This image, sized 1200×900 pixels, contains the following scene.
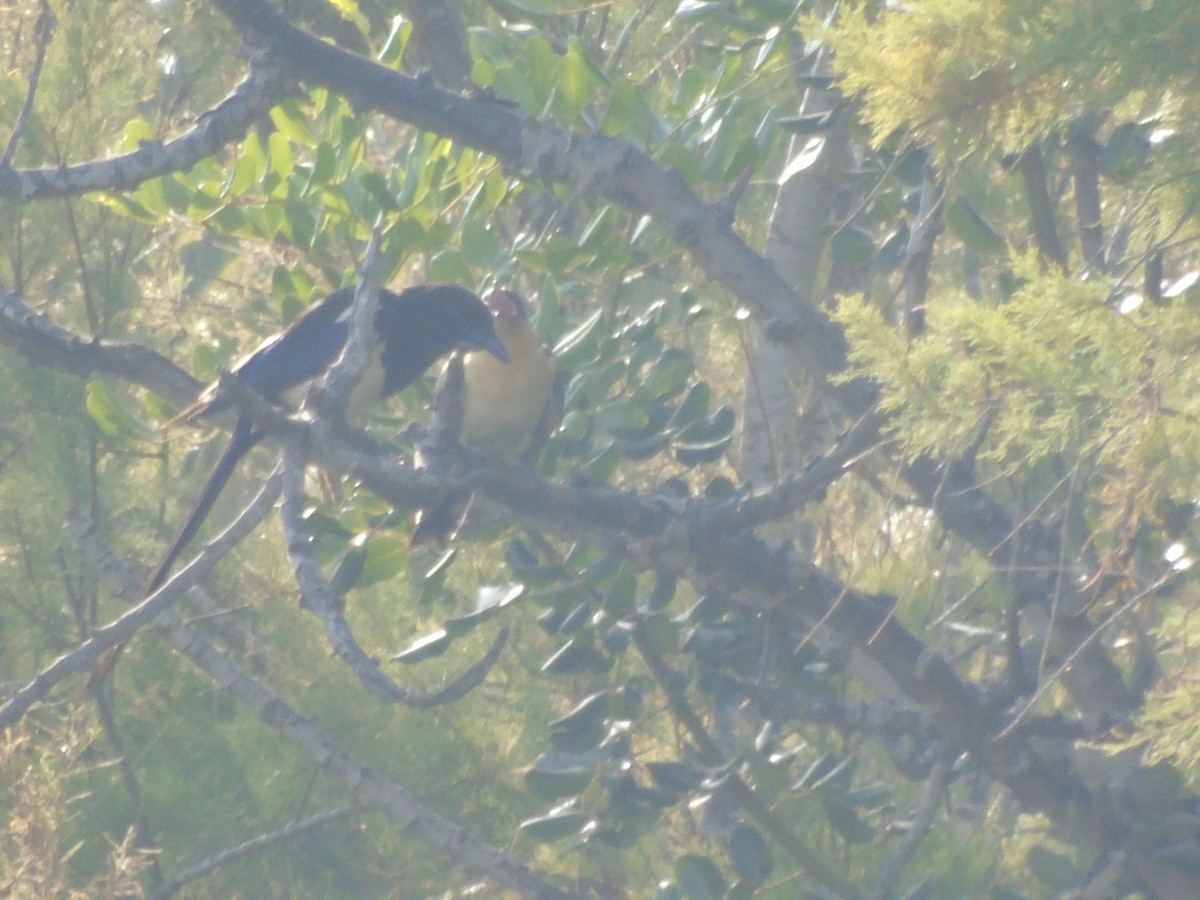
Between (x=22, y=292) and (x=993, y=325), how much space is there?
110 inches

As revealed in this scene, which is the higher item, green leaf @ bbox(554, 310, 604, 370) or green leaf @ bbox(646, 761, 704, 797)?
green leaf @ bbox(554, 310, 604, 370)

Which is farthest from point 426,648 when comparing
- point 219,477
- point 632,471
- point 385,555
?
point 632,471

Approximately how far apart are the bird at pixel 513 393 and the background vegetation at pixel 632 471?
14cm

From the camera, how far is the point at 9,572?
3.89 meters

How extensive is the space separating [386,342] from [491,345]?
27 cm

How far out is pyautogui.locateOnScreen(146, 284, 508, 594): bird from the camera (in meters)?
3.32

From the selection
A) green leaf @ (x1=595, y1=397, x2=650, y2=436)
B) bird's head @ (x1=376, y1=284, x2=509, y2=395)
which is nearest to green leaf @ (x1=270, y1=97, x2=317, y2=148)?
bird's head @ (x1=376, y1=284, x2=509, y2=395)

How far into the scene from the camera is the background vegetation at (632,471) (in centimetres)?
181

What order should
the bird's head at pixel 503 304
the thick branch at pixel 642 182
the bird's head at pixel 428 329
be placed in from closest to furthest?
the thick branch at pixel 642 182
the bird's head at pixel 428 329
the bird's head at pixel 503 304

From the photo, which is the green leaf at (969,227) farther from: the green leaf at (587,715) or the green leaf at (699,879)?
the green leaf at (699,879)

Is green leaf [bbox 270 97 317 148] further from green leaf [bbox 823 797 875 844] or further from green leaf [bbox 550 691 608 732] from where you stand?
green leaf [bbox 823 797 875 844]

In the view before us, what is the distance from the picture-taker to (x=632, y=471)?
15.4 feet

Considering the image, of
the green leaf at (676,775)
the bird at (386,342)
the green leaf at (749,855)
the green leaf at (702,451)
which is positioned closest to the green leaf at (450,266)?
the bird at (386,342)

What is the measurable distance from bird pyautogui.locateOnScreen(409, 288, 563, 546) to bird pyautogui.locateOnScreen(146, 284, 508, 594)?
0.05m
